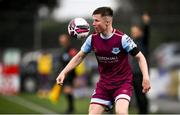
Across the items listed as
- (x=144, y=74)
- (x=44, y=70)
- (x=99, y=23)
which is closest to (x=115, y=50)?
(x=99, y=23)

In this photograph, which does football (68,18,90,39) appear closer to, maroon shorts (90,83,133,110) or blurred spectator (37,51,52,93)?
maroon shorts (90,83,133,110)

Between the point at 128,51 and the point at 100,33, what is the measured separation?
19.5 inches

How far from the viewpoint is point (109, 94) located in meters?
10.7

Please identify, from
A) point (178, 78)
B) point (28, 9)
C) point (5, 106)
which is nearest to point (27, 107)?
point (5, 106)

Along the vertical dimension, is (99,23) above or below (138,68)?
above

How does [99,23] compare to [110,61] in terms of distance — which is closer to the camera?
[99,23]

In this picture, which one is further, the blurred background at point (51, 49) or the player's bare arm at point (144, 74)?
the blurred background at point (51, 49)

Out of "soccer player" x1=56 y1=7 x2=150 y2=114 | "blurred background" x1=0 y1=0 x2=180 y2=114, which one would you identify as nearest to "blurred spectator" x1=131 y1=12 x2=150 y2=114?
"soccer player" x1=56 y1=7 x2=150 y2=114

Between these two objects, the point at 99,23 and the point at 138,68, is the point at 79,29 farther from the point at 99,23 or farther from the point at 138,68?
the point at 138,68

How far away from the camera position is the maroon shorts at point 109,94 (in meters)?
10.5

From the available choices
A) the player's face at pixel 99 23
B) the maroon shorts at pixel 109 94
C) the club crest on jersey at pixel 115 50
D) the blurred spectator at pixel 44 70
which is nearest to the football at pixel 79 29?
the player's face at pixel 99 23

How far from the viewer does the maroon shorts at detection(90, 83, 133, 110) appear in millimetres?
10527

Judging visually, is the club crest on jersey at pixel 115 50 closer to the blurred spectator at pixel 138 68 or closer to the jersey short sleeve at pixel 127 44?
the jersey short sleeve at pixel 127 44

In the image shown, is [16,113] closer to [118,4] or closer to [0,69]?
[0,69]
